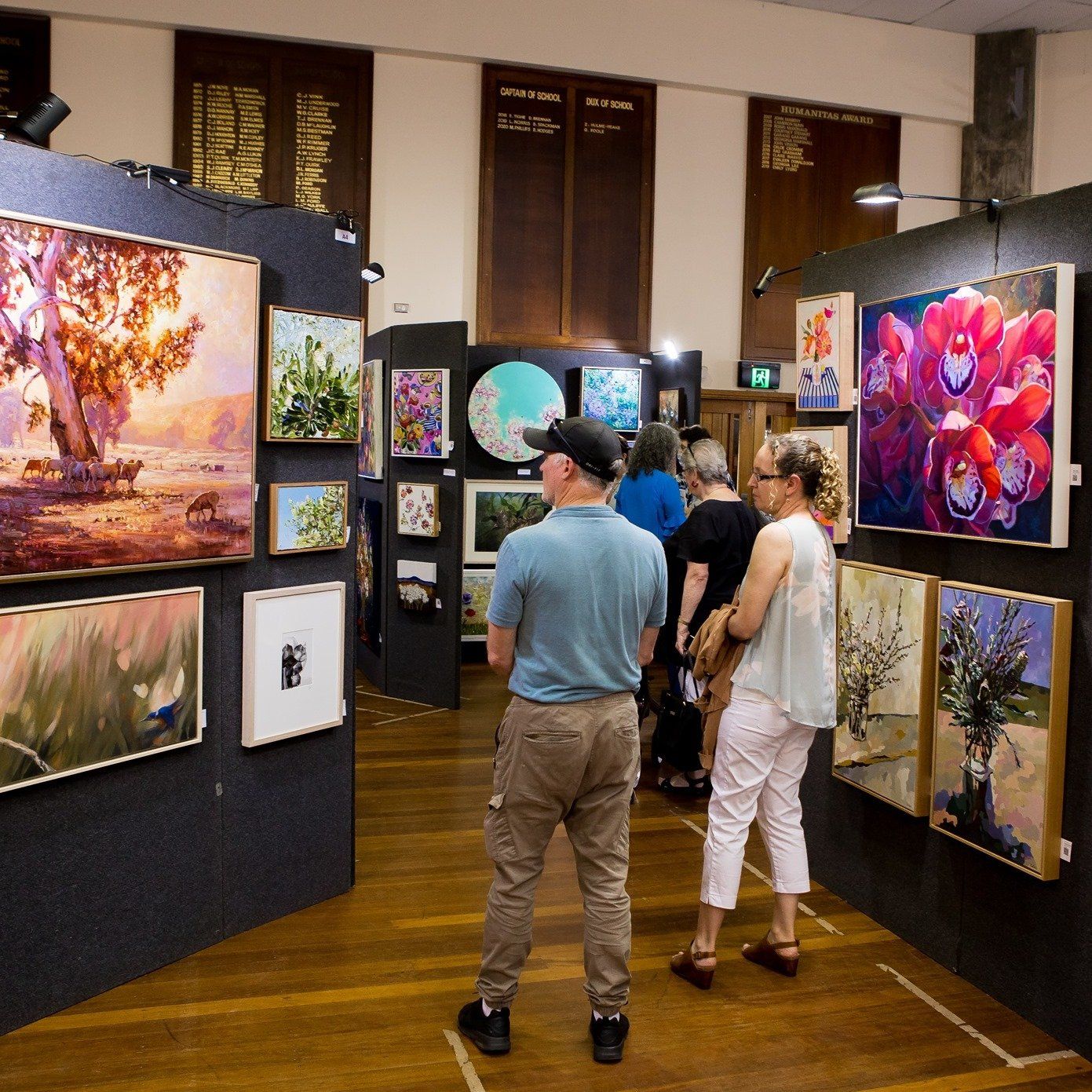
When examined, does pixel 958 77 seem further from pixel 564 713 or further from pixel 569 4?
pixel 564 713

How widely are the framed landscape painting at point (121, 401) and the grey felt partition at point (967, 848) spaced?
7.23 ft

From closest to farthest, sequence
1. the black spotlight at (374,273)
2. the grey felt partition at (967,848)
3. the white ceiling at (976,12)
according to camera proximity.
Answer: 1. the grey felt partition at (967,848)
2. the black spotlight at (374,273)
3. the white ceiling at (976,12)

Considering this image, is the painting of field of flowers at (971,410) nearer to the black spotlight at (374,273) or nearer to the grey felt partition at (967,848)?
the grey felt partition at (967,848)

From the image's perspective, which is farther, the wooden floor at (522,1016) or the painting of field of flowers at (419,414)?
the painting of field of flowers at (419,414)

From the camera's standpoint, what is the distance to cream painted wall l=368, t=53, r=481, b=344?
28.6ft

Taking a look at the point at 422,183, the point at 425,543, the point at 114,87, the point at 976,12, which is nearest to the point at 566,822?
the point at 425,543

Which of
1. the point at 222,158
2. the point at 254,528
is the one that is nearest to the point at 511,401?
the point at 222,158

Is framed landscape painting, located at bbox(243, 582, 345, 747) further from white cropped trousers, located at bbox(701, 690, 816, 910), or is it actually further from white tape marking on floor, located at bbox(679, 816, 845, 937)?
white tape marking on floor, located at bbox(679, 816, 845, 937)

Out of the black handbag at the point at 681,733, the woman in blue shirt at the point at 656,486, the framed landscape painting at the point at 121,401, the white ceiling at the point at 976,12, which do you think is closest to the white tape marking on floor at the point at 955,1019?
the black handbag at the point at 681,733

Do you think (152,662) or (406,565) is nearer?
(152,662)

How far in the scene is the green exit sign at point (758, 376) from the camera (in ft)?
31.1

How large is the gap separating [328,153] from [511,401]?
2371 mm

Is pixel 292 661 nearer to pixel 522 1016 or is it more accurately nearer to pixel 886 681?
pixel 522 1016

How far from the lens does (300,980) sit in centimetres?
343
